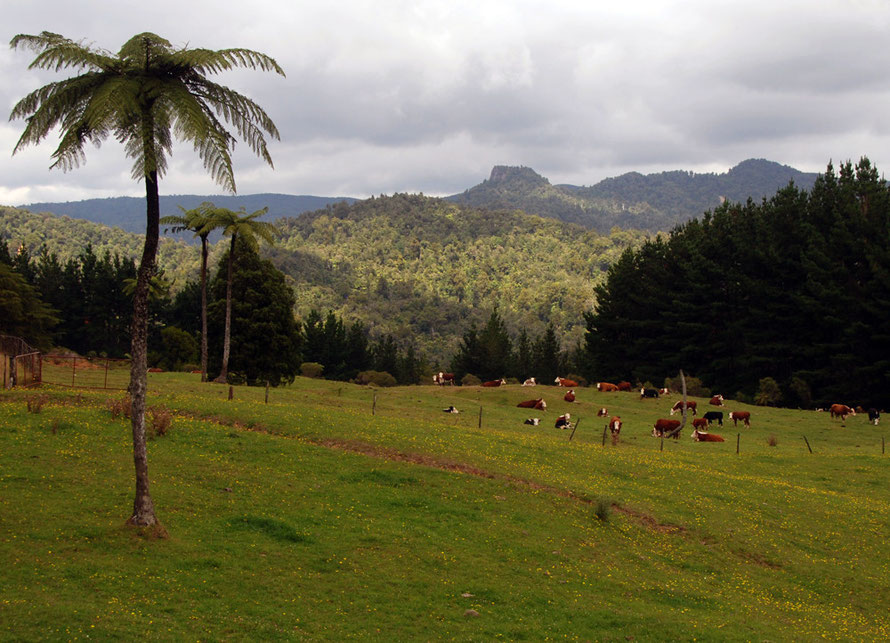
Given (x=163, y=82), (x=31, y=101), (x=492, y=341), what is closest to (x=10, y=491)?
(x=31, y=101)

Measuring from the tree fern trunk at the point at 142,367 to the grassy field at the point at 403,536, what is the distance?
0.66m

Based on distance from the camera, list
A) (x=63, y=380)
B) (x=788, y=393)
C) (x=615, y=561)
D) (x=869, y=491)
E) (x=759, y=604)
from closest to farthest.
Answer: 1. (x=759, y=604)
2. (x=615, y=561)
3. (x=869, y=491)
4. (x=63, y=380)
5. (x=788, y=393)

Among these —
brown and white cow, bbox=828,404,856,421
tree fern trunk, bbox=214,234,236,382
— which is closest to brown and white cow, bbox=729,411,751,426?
brown and white cow, bbox=828,404,856,421

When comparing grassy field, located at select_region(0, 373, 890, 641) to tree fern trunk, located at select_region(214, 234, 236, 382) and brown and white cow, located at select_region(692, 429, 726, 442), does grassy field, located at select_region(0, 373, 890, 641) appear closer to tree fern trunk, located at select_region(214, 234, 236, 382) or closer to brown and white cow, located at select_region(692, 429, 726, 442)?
brown and white cow, located at select_region(692, 429, 726, 442)

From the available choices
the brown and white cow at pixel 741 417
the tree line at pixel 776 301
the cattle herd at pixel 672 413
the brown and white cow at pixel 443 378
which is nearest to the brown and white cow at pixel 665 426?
the cattle herd at pixel 672 413

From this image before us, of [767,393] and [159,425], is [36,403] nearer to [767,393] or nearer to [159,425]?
[159,425]

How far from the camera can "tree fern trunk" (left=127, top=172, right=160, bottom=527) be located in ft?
55.5

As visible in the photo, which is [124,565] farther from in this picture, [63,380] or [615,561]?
[63,380]

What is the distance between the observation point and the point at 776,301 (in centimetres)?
7906

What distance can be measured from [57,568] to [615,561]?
47.3 feet

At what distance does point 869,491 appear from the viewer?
3266cm

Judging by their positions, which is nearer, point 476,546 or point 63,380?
point 476,546

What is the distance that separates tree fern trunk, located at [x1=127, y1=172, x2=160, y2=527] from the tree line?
6949cm

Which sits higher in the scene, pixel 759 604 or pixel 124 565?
pixel 124 565
